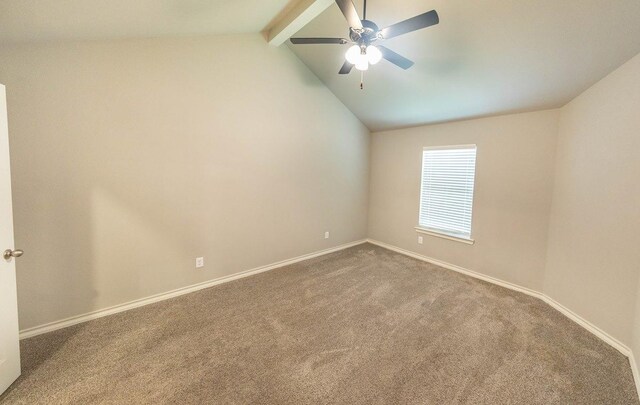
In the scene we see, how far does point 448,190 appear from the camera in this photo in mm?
3760

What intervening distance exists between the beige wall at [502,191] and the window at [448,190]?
0.34 feet

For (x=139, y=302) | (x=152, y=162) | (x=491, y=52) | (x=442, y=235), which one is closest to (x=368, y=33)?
(x=491, y=52)

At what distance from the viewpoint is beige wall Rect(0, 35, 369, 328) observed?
202 centimetres

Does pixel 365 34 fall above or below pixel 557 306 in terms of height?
above

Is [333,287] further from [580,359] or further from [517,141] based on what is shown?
[517,141]

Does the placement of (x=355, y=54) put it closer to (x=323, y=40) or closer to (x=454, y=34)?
(x=323, y=40)

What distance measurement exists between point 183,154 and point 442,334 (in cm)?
313

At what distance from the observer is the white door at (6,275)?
58.6 inches

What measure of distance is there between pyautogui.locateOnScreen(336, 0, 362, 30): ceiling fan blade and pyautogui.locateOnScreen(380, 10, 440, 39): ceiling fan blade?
204 mm

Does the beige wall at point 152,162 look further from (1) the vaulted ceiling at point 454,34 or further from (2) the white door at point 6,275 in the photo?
(2) the white door at point 6,275

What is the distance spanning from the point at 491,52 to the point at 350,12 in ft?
5.10

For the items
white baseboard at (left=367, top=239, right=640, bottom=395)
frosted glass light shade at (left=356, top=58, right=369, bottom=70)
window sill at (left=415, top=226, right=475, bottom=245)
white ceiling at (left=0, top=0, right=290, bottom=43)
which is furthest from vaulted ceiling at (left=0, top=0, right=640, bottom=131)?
white baseboard at (left=367, top=239, right=640, bottom=395)

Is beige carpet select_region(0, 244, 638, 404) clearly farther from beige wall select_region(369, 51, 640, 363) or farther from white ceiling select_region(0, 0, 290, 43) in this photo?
white ceiling select_region(0, 0, 290, 43)

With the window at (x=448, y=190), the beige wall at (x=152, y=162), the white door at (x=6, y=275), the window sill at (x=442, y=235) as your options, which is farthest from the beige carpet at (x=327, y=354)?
the window at (x=448, y=190)
